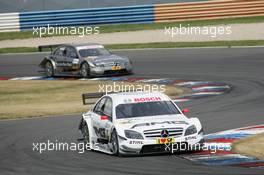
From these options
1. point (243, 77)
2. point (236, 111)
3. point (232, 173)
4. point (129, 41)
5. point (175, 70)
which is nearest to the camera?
point (232, 173)

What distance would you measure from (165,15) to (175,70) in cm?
1565

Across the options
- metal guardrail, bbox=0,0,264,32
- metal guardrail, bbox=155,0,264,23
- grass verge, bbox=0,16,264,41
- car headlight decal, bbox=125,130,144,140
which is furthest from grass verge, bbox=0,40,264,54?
car headlight decal, bbox=125,130,144,140

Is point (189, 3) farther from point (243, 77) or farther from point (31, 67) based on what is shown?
point (243, 77)

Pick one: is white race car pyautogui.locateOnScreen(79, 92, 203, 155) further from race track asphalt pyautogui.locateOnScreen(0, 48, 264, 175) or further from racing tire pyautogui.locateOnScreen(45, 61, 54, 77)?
racing tire pyautogui.locateOnScreen(45, 61, 54, 77)

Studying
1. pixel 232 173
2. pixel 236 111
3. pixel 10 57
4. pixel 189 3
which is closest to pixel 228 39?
pixel 189 3

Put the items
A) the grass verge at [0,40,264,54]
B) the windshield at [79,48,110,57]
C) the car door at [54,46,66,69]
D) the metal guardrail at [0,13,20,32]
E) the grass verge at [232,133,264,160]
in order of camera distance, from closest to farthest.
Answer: the grass verge at [232,133,264,160], the windshield at [79,48,110,57], the car door at [54,46,66,69], the grass verge at [0,40,264,54], the metal guardrail at [0,13,20,32]

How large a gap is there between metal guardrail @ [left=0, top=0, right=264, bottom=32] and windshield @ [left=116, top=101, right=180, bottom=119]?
32.5 meters

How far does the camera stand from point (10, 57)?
41.7 meters

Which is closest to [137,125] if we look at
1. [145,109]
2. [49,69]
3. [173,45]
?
[145,109]

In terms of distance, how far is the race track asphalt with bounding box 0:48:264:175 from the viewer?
46.7 ft

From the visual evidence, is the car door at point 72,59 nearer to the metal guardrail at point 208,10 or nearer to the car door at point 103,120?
the metal guardrail at point 208,10

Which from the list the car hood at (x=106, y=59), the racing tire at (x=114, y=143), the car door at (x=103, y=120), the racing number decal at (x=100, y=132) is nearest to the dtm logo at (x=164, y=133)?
the racing tire at (x=114, y=143)

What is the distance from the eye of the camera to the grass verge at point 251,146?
50.1ft

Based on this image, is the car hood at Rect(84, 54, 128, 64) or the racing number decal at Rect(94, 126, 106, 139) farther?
the car hood at Rect(84, 54, 128, 64)
